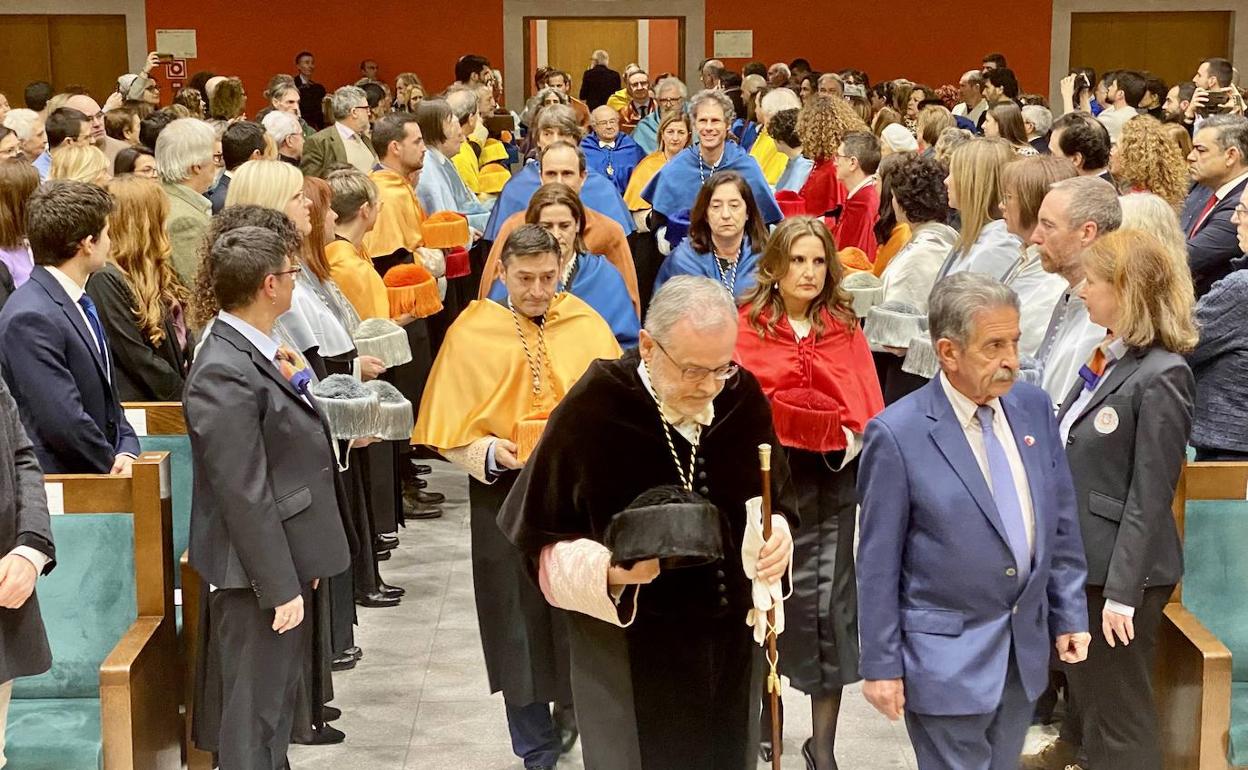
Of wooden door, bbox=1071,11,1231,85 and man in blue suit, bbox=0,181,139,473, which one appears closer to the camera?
man in blue suit, bbox=0,181,139,473

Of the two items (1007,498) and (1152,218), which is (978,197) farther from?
(1007,498)

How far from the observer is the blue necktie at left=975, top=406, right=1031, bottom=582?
3680 millimetres

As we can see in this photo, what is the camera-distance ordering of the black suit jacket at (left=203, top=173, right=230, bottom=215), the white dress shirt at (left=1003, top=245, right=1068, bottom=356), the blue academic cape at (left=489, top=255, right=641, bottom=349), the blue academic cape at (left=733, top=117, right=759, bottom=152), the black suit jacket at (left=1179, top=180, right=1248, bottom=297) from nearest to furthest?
the white dress shirt at (left=1003, top=245, right=1068, bottom=356) → the blue academic cape at (left=489, top=255, right=641, bottom=349) → the black suit jacket at (left=1179, top=180, right=1248, bottom=297) → the black suit jacket at (left=203, top=173, right=230, bottom=215) → the blue academic cape at (left=733, top=117, right=759, bottom=152)

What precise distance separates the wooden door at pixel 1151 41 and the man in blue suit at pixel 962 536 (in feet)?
58.9

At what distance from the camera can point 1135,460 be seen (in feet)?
13.4

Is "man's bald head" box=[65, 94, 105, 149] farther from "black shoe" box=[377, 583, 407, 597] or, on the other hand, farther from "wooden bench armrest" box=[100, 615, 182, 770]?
"wooden bench armrest" box=[100, 615, 182, 770]

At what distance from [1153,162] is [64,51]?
16.8m

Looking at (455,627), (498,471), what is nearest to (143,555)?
(498,471)

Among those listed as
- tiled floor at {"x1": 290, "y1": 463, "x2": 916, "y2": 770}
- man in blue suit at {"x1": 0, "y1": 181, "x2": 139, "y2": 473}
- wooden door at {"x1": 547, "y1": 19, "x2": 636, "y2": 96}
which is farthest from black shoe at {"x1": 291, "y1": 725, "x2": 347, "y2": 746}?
wooden door at {"x1": 547, "y1": 19, "x2": 636, "y2": 96}

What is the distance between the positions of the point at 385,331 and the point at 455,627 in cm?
130

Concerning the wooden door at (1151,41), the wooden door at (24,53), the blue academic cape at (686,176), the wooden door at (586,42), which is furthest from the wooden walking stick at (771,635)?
the wooden door at (586,42)

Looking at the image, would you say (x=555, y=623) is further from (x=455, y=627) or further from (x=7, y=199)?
(x=7, y=199)

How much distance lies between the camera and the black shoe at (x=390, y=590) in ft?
22.0

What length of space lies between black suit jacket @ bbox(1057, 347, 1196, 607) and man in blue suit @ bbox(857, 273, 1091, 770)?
0.41 metres
